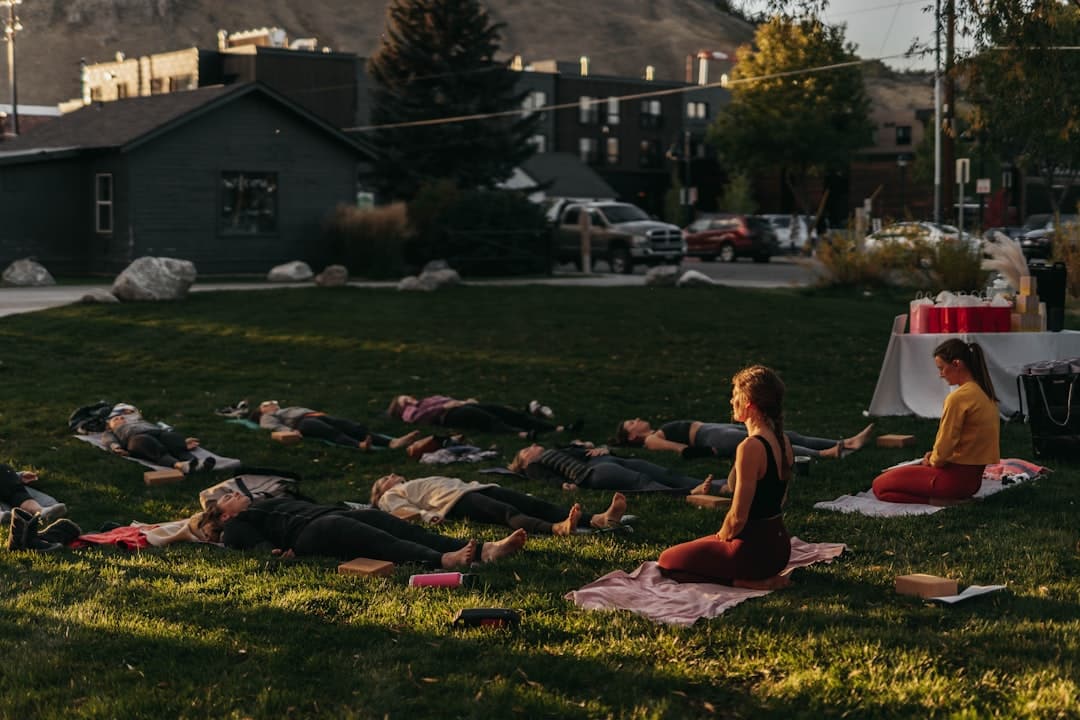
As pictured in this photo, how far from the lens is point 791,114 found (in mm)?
72875

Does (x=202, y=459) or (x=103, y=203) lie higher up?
(x=103, y=203)

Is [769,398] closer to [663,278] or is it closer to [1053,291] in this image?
[1053,291]

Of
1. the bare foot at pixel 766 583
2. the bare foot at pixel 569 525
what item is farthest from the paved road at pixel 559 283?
the bare foot at pixel 766 583

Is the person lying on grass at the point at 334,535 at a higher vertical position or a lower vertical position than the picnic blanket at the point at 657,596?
higher

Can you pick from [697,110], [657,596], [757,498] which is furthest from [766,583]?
[697,110]

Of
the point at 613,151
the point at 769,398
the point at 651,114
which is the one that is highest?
the point at 651,114

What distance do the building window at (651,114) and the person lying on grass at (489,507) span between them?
85969mm

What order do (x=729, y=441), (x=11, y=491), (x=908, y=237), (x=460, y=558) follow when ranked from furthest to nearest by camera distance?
(x=908, y=237) < (x=729, y=441) < (x=11, y=491) < (x=460, y=558)

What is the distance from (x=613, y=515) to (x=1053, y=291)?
8303mm

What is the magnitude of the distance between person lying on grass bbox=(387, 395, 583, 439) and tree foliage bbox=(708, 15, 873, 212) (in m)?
59.0

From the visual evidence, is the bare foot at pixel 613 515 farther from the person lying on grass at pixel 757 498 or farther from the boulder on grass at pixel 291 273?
the boulder on grass at pixel 291 273

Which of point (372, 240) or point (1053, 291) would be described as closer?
point (1053, 291)

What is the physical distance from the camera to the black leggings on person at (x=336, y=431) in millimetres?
12688

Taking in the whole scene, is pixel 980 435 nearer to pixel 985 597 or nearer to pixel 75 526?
pixel 985 597
